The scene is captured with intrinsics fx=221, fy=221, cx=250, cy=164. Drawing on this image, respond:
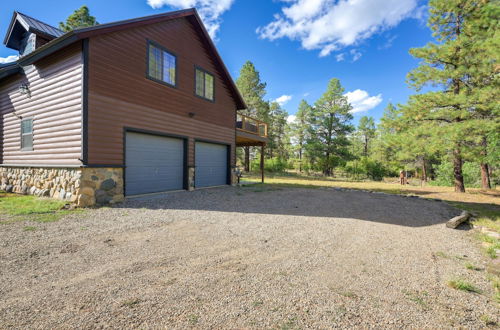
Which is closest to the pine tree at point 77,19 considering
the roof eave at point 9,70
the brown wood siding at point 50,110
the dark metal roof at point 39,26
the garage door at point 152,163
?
the dark metal roof at point 39,26

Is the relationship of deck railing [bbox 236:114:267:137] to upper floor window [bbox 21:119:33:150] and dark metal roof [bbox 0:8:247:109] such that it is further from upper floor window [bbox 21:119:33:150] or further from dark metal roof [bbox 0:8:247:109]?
upper floor window [bbox 21:119:33:150]

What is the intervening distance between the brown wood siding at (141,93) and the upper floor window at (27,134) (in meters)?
3.89

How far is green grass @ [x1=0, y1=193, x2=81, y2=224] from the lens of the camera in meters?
5.02

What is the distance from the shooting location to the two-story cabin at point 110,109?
6.56 m

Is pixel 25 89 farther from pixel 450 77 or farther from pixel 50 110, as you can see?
pixel 450 77

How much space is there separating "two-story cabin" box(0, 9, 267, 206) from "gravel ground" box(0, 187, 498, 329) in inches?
99.5

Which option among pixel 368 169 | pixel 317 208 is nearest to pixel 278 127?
pixel 368 169

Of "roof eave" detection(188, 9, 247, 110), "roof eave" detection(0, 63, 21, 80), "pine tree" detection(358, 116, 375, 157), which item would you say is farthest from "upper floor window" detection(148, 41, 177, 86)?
"pine tree" detection(358, 116, 375, 157)

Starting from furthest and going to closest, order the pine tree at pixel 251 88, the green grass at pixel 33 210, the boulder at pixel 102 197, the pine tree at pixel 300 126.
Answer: the pine tree at pixel 300 126 → the pine tree at pixel 251 88 → the boulder at pixel 102 197 → the green grass at pixel 33 210

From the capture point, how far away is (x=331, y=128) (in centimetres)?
2678

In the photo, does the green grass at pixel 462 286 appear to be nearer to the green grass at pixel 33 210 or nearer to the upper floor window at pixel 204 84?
the green grass at pixel 33 210

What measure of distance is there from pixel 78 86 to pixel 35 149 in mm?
3488

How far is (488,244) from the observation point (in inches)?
160

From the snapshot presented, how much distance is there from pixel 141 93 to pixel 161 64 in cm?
171
